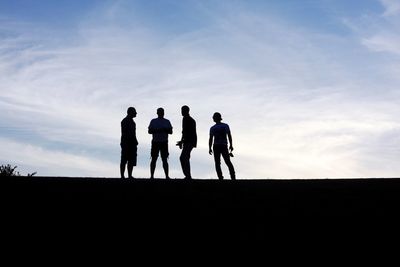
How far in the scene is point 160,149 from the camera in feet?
51.1

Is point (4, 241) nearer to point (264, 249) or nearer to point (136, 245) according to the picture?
point (136, 245)

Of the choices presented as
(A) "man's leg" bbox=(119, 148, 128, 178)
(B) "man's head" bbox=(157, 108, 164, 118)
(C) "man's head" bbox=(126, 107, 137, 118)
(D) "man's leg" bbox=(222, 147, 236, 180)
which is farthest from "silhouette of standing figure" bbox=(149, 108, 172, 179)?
(D) "man's leg" bbox=(222, 147, 236, 180)

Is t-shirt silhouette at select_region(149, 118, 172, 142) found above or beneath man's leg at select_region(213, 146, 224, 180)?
above

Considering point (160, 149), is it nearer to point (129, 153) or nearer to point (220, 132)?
point (129, 153)

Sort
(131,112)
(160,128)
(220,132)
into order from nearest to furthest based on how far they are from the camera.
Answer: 1. (160,128)
2. (131,112)
3. (220,132)

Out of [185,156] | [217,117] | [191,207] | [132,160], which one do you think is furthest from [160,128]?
[191,207]

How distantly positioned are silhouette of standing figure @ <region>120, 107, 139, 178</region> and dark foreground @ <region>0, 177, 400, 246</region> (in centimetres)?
309

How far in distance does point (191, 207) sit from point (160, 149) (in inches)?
224

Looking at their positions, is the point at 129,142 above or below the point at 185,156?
above

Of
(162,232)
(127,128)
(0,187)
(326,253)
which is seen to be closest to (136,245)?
(162,232)

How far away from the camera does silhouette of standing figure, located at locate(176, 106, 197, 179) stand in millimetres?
15914

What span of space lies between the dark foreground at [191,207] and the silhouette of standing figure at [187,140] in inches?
126

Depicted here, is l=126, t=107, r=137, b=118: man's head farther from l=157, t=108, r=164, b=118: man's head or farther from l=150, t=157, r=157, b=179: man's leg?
l=150, t=157, r=157, b=179: man's leg

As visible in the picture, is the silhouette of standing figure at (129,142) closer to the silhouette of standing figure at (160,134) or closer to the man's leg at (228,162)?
the silhouette of standing figure at (160,134)
